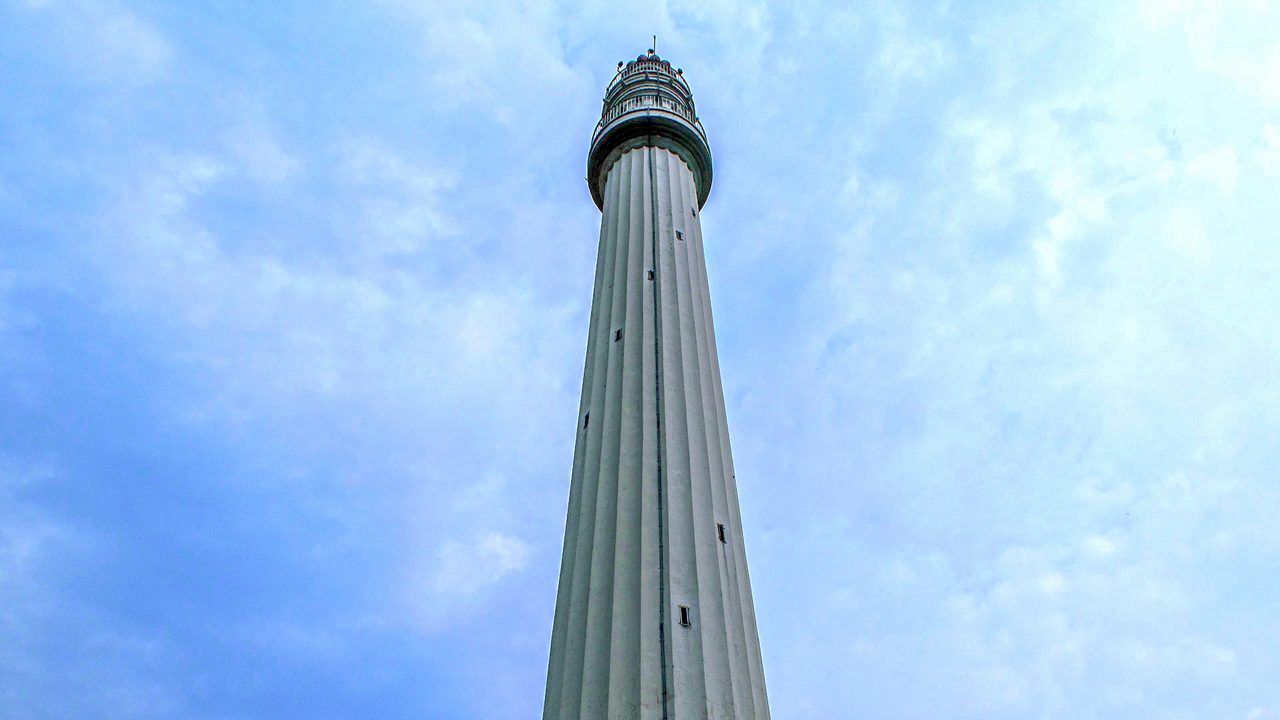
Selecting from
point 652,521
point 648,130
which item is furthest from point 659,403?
point 648,130

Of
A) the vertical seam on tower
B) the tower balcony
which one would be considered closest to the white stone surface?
the vertical seam on tower

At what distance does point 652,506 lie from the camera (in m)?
19.8

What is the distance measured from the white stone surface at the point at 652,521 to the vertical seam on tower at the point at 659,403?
3 cm

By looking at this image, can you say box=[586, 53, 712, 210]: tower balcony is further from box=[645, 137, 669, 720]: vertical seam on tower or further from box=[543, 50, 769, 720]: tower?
box=[543, 50, 769, 720]: tower

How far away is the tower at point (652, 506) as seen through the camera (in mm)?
17031

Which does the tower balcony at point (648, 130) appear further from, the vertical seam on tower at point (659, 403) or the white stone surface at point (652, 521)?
the white stone surface at point (652, 521)

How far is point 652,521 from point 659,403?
355 centimetres

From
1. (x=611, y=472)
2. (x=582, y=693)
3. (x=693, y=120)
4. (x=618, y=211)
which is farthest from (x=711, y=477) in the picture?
(x=693, y=120)

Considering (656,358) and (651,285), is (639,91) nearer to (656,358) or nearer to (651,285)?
(651,285)

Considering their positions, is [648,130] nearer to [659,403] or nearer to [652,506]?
[659,403]

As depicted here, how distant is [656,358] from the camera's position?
23.6m

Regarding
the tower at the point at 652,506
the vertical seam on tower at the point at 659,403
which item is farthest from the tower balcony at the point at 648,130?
the tower at the point at 652,506

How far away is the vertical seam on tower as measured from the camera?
1722cm

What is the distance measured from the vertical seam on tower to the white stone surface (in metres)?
0.03
